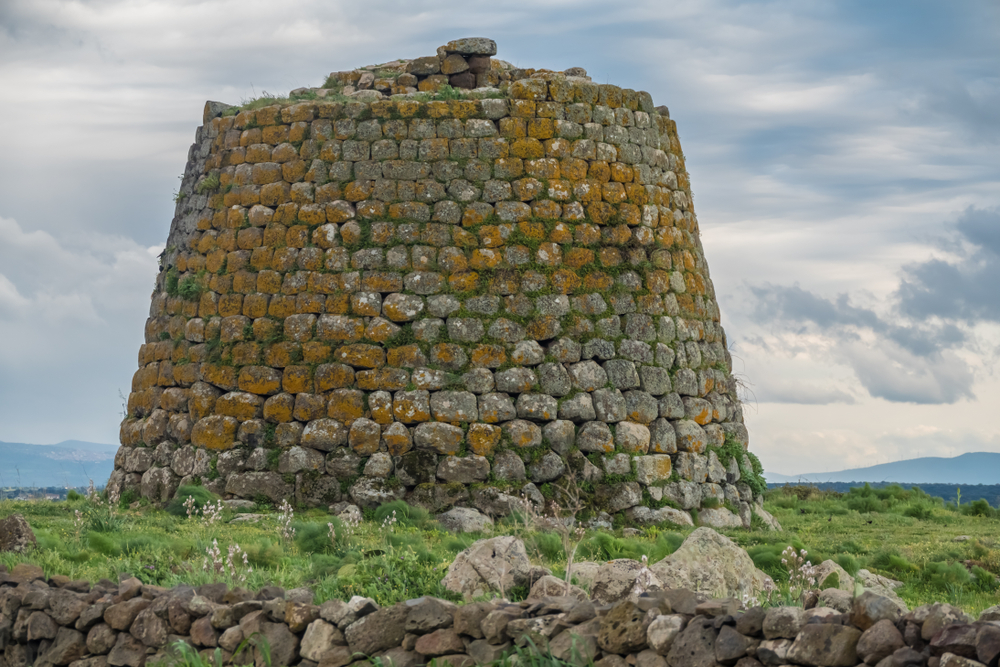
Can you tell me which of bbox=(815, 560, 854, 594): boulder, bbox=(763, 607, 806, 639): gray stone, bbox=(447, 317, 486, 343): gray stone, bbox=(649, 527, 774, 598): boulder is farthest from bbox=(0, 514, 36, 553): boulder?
bbox=(763, 607, 806, 639): gray stone

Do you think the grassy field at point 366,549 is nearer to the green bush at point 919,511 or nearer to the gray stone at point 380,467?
the gray stone at point 380,467

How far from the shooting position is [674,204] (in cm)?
1177

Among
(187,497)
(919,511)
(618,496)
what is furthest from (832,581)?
(919,511)

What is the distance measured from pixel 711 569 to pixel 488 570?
58.9 inches

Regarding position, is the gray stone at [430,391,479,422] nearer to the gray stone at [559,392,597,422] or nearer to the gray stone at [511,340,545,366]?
the gray stone at [511,340,545,366]

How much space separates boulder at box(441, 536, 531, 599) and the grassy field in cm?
9

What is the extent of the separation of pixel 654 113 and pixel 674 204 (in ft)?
3.48

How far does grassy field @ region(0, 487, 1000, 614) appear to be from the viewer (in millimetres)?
6715

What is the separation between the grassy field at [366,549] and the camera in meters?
6.71

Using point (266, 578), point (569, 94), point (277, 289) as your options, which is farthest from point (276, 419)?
point (569, 94)

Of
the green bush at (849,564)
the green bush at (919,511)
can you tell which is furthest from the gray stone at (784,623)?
the green bush at (919,511)

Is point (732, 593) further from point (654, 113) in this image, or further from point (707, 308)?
point (654, 113)

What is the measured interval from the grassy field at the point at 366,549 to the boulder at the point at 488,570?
9 cm

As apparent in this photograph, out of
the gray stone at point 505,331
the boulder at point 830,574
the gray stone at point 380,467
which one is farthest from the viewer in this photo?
the gray stone at point 505,331
